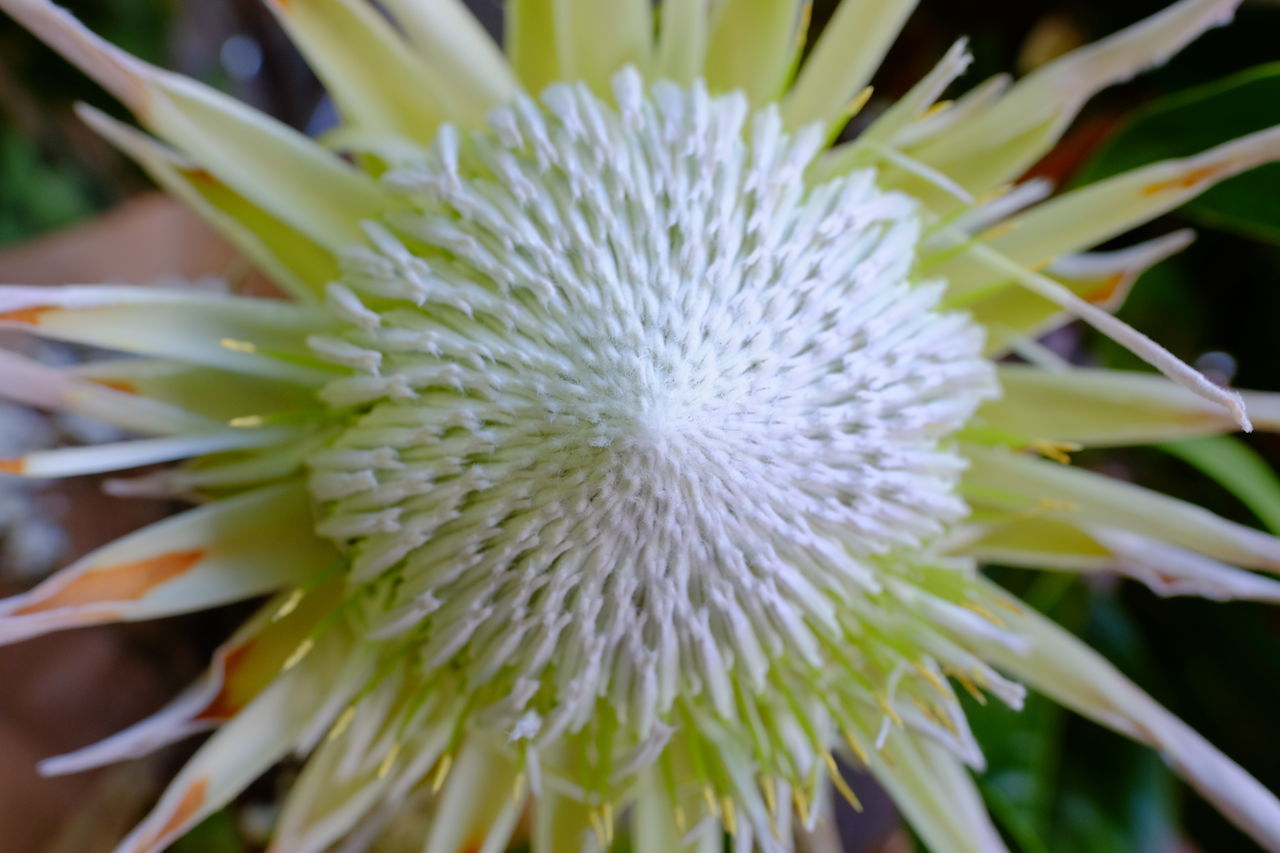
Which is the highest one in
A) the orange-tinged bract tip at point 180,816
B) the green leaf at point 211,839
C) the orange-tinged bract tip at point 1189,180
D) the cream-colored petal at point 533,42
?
the cream-colored petal at point 533,42

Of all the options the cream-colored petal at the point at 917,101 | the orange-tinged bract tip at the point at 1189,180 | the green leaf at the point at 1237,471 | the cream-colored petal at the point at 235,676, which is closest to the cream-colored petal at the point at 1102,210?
the orange-tinged bract tip at the point at 1189,180

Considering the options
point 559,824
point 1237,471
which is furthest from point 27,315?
point 1237,471

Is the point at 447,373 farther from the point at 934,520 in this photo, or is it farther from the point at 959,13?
the point at 959,13

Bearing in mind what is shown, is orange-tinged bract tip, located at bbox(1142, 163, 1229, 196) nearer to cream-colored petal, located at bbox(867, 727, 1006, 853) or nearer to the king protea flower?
the king protea flower

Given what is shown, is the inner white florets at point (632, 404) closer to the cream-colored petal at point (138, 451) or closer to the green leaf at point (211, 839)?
the cream-colored petal at point (138, 451)

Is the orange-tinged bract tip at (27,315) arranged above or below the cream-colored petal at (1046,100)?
above

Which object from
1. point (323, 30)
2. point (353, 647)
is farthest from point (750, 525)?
point (323, 30)

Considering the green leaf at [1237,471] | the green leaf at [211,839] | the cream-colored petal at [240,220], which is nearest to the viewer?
the cream-colored petal at [240,220]

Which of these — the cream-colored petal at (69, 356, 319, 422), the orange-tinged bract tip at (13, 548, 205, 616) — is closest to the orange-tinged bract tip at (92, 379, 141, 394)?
the cream-colored petal at (69, 356, 319, 422)
